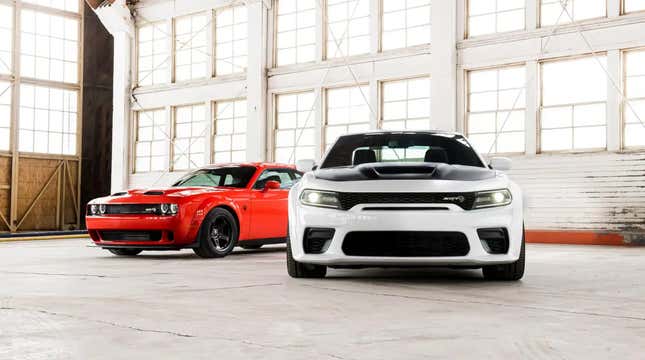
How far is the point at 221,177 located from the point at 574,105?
27.7 ft

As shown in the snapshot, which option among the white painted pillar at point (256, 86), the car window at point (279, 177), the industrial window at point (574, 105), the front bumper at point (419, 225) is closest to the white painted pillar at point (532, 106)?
the industrial window at point (574, 105)

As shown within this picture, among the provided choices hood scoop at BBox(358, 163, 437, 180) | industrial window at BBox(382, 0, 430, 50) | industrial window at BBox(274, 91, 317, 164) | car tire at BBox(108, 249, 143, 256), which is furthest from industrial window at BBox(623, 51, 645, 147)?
hood scoop at BBox(358, 163, 437, 180)

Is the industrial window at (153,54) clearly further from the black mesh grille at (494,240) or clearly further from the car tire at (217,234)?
the black mesh grille at (494,240)

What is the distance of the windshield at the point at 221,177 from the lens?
36.4 feet

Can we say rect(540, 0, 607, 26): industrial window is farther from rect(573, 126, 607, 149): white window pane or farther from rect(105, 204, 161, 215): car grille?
rect(105, 204, 161, 215): car grille

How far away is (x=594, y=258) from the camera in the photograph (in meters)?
10.9

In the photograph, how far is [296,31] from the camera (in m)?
21.0

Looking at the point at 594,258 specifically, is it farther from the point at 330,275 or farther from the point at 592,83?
the point at 592,83

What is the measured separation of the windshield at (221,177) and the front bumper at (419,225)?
4585 mm

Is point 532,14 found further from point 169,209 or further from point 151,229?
point 151,229

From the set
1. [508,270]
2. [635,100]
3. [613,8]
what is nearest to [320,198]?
[508,270]

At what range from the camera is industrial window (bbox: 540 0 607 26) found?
16172 millimetres

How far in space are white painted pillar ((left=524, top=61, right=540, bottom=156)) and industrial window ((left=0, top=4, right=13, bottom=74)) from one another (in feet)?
52.3

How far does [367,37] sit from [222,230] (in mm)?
10302
